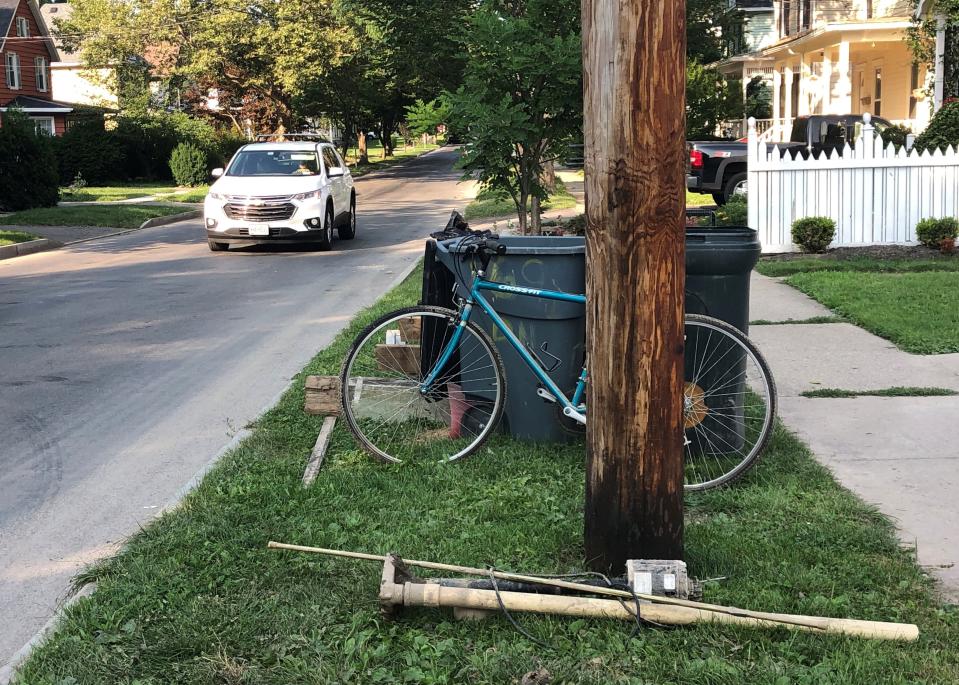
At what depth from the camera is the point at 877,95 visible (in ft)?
109

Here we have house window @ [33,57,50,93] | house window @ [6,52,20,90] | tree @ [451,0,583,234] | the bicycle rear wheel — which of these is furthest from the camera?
house window @ [33,57,50,93]

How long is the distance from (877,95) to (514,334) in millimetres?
30988

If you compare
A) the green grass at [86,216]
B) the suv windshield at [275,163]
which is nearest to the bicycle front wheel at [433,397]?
the suv windshield at [275,163]

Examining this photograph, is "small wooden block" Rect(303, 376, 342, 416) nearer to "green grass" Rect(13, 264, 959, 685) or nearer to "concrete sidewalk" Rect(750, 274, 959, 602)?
"green grass" Rect(13, 264, 959, 685)

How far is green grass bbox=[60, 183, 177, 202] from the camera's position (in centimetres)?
3266

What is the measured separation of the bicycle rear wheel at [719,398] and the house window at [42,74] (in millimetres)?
55786

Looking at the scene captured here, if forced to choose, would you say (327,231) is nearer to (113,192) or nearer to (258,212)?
(258,212)

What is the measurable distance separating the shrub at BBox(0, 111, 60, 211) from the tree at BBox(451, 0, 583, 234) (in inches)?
777

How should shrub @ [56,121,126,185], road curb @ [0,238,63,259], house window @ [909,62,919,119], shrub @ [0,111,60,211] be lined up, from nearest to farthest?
1. road curb @ [0,238,63,259]
2. shrub @ [0,111,60,211]
3. house window @ [909,62,919,119]
4. shrub @ [56,121,126,185]

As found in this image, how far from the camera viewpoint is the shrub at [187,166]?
38594mm

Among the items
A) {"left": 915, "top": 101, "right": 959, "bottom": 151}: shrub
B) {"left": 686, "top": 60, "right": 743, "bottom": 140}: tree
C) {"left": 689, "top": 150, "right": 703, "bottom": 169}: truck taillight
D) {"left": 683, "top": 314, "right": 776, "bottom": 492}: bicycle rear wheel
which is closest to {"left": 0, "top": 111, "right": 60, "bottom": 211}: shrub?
{"left": 689, "top": 150, "right": 703, "bottom": 169}: truck taillight

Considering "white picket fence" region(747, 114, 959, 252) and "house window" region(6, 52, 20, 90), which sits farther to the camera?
"house window" region(6, 52, 20, 90)

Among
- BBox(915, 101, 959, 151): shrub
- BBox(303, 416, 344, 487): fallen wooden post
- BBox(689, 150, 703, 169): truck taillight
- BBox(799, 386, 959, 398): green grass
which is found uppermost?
BBox(915, 101, 959, 151): shrub

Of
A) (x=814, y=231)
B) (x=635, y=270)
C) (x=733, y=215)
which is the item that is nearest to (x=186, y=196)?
(x=733, y=215)
